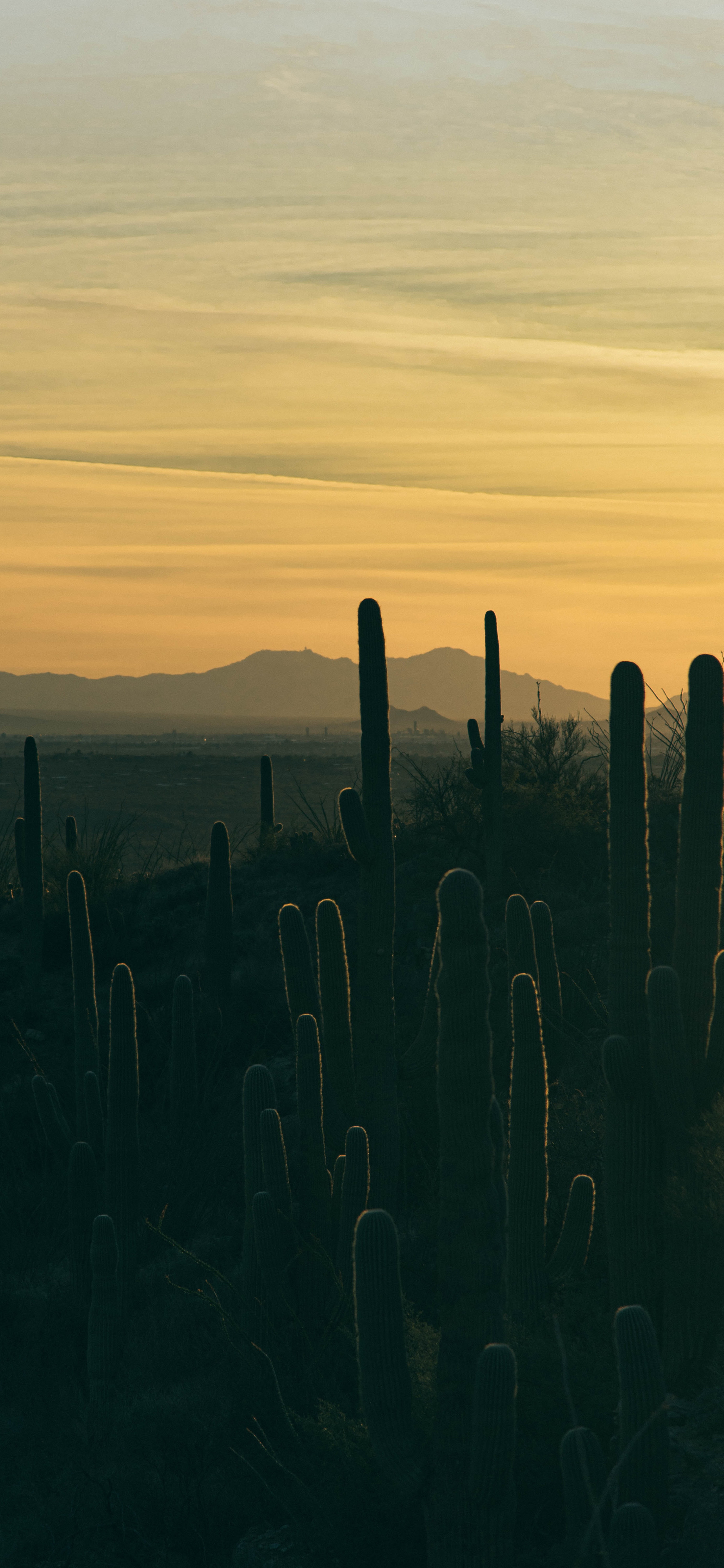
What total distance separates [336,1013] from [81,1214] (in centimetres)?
206

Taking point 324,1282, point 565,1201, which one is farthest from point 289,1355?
point 565,1201

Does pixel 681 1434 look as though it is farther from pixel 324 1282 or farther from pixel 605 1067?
pixel 324 1282

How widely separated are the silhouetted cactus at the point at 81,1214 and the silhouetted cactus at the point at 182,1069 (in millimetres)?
1551

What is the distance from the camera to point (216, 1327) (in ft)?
22.6

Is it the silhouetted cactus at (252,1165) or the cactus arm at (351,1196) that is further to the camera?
the silhouetted cactus at (252,1165)

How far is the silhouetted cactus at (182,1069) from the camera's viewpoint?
30.2ft

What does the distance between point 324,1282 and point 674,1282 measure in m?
2.02

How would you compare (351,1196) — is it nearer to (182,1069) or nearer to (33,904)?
(182,1069)

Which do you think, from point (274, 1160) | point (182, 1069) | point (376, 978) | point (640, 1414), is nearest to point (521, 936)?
point (376, 978)

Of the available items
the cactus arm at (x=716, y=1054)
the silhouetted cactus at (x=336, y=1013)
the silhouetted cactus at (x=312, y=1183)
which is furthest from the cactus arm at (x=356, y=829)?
the cactus arm at (x=716, y=1054)

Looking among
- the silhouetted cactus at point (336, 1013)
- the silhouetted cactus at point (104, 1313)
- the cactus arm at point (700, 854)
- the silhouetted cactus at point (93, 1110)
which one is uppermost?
the cactus arm at point (700, 854)

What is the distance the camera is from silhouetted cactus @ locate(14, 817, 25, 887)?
16422 millimetres

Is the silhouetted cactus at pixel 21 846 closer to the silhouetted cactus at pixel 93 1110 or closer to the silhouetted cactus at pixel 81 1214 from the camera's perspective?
the silhouetted cactus at pixel 93 1110

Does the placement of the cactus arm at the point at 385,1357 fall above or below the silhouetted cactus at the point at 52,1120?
above
